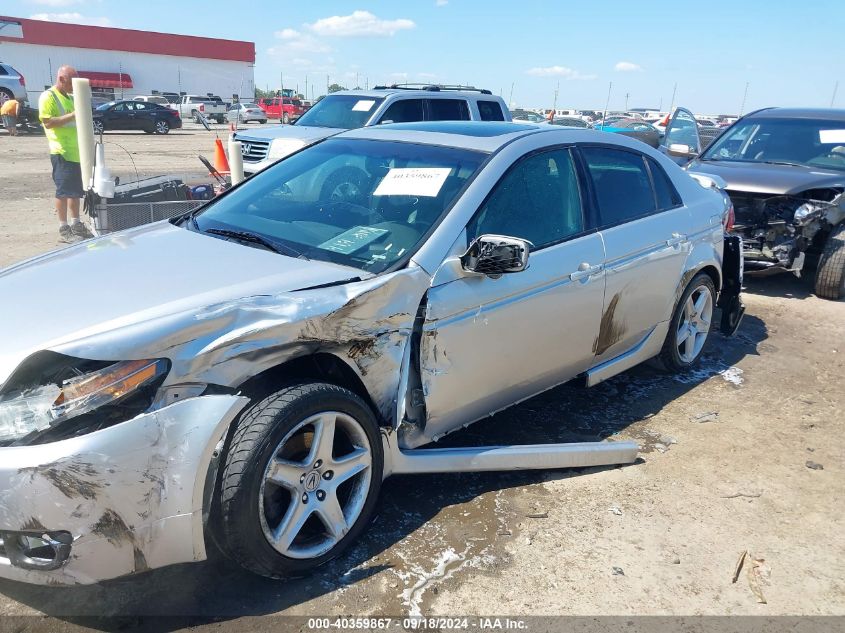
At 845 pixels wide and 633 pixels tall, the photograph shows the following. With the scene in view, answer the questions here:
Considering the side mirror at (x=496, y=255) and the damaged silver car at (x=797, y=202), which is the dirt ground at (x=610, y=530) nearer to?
the side mirror at (x=496, y=255)

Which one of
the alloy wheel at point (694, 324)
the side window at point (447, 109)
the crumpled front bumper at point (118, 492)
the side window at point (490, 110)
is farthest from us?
the side window at point (490, 110)

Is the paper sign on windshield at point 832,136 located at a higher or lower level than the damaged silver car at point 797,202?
higher

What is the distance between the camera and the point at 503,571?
110 inches

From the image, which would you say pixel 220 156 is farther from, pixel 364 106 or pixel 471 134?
pixel 471 134

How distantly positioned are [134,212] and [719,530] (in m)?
5.20

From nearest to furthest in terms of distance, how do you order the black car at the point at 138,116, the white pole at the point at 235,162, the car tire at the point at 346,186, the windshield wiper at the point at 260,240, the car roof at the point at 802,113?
the windshield wiper at the point at 260,240 < the car tire at the point at 346,186 < the white pole at the point at 235,162 < the car roof at the point at 802,113 < the black car at the point at 138,116

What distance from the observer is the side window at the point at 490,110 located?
1155cm

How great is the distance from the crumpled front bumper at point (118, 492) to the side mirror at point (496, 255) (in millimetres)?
1207

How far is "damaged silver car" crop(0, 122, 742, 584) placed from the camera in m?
2.18

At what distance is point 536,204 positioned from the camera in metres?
3.52

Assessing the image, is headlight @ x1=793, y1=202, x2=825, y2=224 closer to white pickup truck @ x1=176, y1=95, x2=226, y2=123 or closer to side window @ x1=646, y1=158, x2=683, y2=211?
side window @ x1=646, y1=158, x2=683, y2=211

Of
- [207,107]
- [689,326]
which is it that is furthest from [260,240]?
[207,107]

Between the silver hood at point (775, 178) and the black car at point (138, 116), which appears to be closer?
the silver hood at point (775, 178)

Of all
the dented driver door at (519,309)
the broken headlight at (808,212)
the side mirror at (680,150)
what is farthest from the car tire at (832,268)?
the dented driver door at (519,309)
